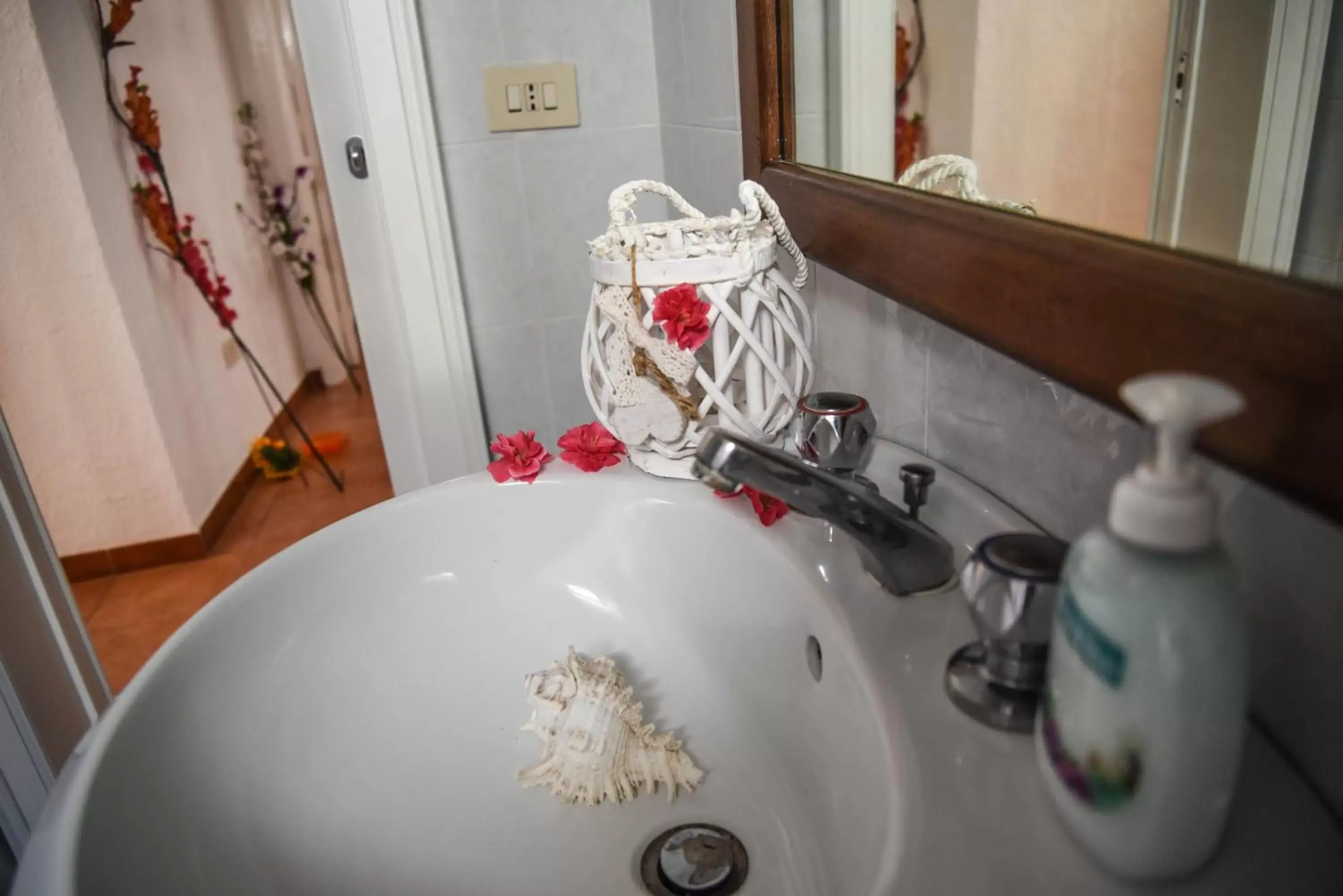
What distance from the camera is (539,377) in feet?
4.42

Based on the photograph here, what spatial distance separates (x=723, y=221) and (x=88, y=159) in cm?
199

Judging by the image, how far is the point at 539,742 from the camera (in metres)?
0.62

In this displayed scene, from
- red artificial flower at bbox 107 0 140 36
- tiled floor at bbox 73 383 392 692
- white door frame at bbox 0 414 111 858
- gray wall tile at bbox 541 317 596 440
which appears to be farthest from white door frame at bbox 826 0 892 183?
red artificial flower at bbox 107 0 140 36

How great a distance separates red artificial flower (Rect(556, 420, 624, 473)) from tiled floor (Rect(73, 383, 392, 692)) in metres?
1.25

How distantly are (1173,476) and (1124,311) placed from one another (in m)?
0.11

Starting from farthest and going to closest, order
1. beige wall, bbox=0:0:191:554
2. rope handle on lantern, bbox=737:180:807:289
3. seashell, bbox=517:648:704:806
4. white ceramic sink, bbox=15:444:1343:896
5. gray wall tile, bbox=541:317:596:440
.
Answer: beige wall, bbox=0:0:191:554 → gray wall tile, bbox=541:317:596:440 → rope handle on lantern, bbox=737:180:807:289 → seashell, bbox=517:648:704:806 → white ceramic sink, bbox=15:444:1343:896

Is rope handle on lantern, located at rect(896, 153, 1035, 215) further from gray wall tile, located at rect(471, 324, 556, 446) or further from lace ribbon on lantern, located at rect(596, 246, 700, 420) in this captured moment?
gray wall tile, located at rect(471, 324, 556, 446)

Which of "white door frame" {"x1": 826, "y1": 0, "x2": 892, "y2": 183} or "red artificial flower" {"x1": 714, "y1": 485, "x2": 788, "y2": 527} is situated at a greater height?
"white door frame" {"x1": 826, "y1": 0, "x2": 892, "y2": 183}

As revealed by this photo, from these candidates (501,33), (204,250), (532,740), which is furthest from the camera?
(204,250)

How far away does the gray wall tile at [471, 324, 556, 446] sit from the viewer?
4.28 feet

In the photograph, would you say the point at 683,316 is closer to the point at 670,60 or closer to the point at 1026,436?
the point at 1026,436

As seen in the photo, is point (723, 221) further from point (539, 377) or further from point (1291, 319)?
point (539, 377)

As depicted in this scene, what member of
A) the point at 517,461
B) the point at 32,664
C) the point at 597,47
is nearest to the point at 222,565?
the point at 32,664

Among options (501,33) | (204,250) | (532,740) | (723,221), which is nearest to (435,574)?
(532,740)
